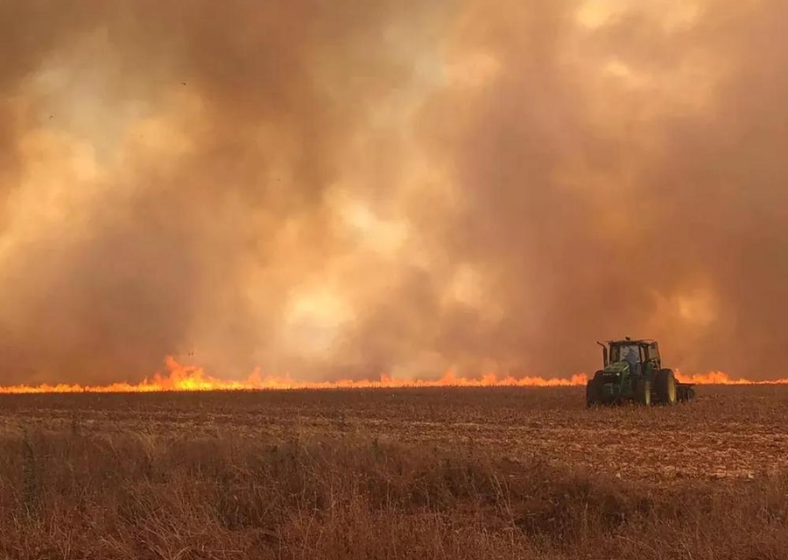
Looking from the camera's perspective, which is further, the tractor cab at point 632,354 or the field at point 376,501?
the tractor cab at point 632,354

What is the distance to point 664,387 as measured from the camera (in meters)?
27.6

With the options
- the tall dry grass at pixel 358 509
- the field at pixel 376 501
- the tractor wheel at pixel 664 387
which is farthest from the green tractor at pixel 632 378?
the tall dry grass at pixel 358 509

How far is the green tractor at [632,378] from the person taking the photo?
88.4ft

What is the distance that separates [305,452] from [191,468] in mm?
1733

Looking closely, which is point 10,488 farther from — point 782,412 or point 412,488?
point 782,412

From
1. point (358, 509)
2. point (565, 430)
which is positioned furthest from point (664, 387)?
point (358, 509)

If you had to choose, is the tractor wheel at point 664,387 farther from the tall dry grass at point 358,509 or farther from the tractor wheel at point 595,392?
the tall dry grass at point 358,509

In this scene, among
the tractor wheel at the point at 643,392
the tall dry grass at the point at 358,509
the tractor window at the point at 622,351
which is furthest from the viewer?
the tractor window at the point at 622,351

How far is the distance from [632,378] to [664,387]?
1255 millimetres

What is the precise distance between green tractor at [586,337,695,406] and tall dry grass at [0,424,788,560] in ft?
55.5

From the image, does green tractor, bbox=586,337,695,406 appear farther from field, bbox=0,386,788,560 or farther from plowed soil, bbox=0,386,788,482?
field, bbox=0,386,788,560

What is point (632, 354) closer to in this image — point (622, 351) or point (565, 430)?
point (622, 351)

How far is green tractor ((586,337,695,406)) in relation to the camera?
2694cm

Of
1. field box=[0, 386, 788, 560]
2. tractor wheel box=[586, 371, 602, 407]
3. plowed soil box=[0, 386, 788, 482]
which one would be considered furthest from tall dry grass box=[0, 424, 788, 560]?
tractor wheel box=[586, 371, 602, 407]
